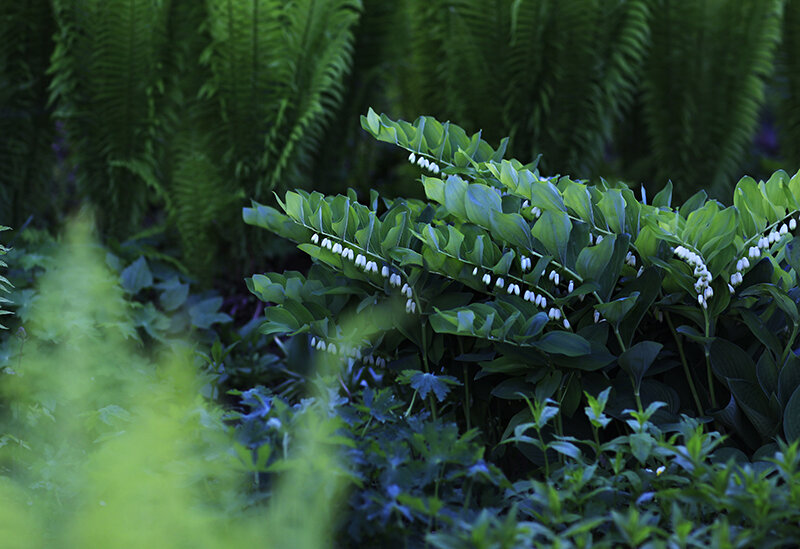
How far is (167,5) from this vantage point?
9.75 ft

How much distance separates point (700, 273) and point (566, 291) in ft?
1.08

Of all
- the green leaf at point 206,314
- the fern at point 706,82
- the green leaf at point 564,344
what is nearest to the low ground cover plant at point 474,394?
the green leaf at point 564,344

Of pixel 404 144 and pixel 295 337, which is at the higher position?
pixel 404 144

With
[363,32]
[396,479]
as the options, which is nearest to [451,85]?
[363,32]

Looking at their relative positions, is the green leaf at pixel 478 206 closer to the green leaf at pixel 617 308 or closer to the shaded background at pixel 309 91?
the green leaf at pixel 617 308

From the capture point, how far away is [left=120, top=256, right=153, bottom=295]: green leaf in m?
2.52

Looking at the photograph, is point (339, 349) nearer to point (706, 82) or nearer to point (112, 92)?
point (112, 92)

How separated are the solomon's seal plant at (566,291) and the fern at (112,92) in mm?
1530

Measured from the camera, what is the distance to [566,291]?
67.3 inches

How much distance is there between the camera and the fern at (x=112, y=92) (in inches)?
115

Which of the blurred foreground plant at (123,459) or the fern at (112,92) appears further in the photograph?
the fern at (112,92)

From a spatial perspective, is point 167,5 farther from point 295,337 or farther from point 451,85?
point 295,337

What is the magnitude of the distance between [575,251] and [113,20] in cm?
223

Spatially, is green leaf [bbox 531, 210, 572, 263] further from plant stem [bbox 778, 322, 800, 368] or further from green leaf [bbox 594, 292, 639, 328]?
plant stem [bbox 778, 322, 800, 368]
